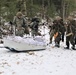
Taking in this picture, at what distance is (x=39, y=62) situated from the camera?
40.0 feet

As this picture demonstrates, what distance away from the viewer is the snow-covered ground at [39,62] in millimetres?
10570

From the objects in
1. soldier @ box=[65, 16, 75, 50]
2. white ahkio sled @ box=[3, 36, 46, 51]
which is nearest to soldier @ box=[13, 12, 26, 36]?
white ahkio sled @ box=[3, 36, 46, 51]

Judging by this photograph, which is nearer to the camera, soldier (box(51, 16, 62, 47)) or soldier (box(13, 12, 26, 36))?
soldier (box(13, 12, 26, 36))

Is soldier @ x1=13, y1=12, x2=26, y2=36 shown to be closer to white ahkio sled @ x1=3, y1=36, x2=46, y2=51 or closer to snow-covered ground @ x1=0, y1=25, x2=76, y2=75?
white ahkio sled @ x1=3, y1=36, x2=46, y2=51

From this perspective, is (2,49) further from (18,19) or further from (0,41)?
(0,41)

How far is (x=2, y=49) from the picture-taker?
15.8 meters

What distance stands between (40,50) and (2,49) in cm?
198

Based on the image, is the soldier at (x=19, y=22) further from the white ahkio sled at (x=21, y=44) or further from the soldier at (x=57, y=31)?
the soldier at (x=57, y=31)

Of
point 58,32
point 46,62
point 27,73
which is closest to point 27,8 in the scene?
point 58,32

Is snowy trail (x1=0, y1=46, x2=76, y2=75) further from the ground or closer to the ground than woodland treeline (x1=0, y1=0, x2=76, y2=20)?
closer to the ground

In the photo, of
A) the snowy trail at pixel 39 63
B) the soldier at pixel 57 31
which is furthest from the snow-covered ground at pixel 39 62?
the soldier at pixel 57 31

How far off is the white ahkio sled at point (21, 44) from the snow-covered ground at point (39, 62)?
1.11 ft

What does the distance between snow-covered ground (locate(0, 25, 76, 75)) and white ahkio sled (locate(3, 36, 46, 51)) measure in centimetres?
34

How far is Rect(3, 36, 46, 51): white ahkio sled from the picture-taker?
14.5 meters
